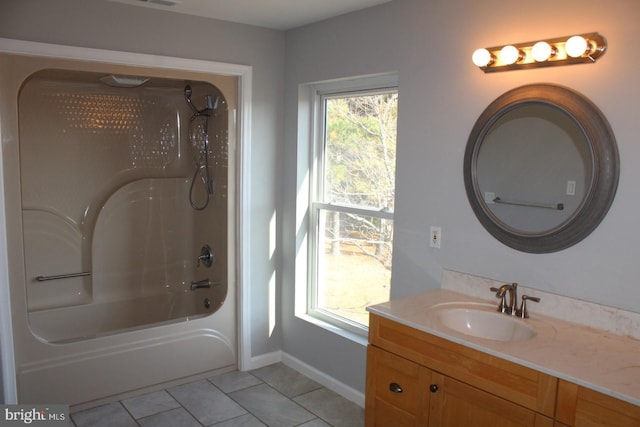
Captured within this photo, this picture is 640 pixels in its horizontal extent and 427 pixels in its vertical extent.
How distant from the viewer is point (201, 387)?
3.47 m

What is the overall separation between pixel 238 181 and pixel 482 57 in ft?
5.97

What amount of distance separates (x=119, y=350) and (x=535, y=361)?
244 centimetres

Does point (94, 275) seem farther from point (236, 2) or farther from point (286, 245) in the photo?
point (236, 2)

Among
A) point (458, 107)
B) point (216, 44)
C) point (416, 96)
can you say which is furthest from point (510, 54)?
point (216, 44)

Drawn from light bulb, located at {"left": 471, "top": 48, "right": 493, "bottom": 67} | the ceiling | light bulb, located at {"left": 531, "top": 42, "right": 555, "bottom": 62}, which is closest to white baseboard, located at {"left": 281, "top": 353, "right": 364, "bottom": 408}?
light bulb, located at {"left": 471, "top": 48, "right": 493, "bottom": 67}

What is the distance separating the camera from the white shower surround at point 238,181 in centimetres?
280

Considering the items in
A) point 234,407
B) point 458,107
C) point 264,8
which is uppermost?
point 264,8

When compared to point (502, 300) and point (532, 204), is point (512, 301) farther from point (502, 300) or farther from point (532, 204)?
point (532, 204)

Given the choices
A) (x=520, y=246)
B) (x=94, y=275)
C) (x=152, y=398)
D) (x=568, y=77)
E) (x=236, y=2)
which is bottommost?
(x=152, y=398)

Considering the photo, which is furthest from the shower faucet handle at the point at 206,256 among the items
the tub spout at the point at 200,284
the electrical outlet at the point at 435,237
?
the electrical outlet at the point at 435,237

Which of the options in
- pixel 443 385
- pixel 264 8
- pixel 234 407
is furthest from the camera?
pixel 234 407

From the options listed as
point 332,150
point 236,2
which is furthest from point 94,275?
point 236,2

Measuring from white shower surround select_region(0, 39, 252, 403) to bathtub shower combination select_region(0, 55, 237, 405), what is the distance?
0.17 feet

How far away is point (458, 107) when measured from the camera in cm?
260
